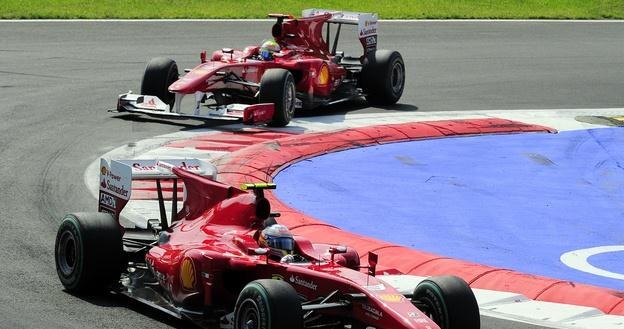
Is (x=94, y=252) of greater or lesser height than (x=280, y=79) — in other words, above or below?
above

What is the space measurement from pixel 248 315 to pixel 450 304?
1.54m

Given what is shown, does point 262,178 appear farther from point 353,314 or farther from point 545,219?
point 353,314

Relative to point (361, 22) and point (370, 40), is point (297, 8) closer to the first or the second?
point (370, 40)

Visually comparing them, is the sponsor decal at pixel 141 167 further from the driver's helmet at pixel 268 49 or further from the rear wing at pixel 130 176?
the driver's helmet at pixel 268 49

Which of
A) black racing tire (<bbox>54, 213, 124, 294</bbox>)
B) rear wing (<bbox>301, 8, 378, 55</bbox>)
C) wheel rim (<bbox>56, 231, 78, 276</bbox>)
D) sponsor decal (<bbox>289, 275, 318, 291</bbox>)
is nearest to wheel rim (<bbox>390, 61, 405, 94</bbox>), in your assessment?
rear wing (<bbox>301, 8, 378, 55</bbox>)

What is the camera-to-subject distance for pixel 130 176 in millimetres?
12164

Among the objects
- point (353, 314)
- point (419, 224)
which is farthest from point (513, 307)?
point (419, 224)

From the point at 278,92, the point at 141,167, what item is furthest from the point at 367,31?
the point at 141,167

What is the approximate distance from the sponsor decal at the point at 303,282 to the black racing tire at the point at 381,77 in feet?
48.3

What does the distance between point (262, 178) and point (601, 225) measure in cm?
432

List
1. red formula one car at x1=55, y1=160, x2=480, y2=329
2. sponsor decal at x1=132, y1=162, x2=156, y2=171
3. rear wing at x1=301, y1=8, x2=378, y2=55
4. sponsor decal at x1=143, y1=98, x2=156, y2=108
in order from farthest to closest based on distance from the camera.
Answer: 1. rear wing at x1=301, y1=8, x2=378, y2=55
2. sponsor decal at x1=143, y1=98, x2=156, y2=108
3. sponsor decal at x1=132, y1=162, x2=156, y2=171
4. red formula one car at x1=55, y1=160, x2=480, y2=329

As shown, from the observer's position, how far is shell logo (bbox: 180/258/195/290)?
10.8 metres

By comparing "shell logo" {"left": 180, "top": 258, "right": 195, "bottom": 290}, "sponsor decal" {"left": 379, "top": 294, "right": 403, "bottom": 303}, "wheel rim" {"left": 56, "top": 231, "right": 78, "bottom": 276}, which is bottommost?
"wheel rim" {"left": 56, "top": 231, "right": 78, "bottom": 276}

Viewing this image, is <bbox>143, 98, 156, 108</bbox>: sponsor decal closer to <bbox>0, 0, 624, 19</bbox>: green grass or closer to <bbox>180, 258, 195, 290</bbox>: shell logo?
<bbox>180, 258, 195, 290</bbox>: shell logo
